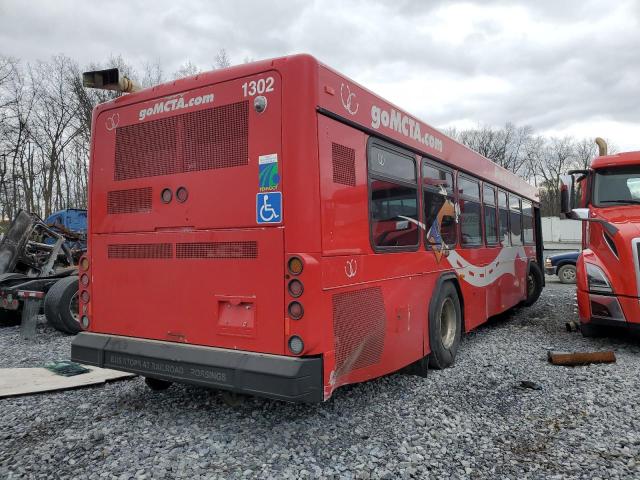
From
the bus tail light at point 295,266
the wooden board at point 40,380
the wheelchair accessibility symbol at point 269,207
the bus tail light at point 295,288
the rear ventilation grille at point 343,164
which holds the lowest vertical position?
the wooden board at point 40,380

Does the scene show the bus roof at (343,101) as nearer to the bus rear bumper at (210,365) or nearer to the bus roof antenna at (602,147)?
the bus rear bumper at (210,365)

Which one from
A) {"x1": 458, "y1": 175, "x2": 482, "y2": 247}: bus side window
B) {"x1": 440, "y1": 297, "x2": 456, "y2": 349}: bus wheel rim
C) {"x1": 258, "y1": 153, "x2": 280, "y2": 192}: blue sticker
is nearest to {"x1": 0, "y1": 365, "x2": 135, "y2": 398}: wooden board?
{"x1": 258, "y1": 153, "x2": 280, "y2": 192}: blue sticker

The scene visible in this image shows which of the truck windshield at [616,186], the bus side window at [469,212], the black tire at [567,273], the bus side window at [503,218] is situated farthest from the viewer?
the black tire at [567,273]

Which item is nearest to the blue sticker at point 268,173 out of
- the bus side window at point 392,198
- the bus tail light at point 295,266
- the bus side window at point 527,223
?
the bus tail light at point 295,266

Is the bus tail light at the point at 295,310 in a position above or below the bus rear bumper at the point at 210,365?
above

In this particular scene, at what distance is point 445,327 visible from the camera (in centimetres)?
569

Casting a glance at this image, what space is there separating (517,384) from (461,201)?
95.5 inches

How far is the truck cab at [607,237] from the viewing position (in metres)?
6.10

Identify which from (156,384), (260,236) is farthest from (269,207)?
(156,384)

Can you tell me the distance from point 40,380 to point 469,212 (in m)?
5.68

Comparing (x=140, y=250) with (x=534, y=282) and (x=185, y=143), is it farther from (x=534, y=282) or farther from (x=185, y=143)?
(x=534, y=282)

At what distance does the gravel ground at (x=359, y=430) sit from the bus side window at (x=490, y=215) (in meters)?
2.41

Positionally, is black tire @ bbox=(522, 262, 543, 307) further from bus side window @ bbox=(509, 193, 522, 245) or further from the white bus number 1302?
the white bus number 1302

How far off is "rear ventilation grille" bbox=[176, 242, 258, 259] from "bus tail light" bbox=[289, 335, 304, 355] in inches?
26.8
